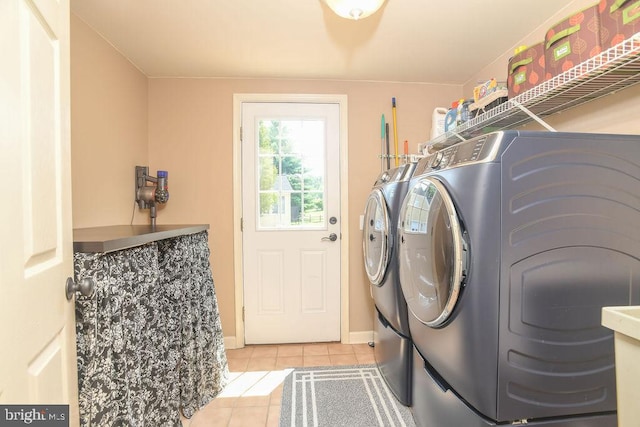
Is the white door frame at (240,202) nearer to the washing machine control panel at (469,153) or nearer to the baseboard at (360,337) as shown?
the baseboard at (360,337)

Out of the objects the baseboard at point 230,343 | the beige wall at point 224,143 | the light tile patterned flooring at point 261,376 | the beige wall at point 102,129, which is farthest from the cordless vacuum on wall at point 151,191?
the light tile patterned flooring at point 261,376

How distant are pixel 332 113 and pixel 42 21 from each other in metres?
2.05

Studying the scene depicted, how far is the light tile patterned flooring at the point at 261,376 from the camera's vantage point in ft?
5.70

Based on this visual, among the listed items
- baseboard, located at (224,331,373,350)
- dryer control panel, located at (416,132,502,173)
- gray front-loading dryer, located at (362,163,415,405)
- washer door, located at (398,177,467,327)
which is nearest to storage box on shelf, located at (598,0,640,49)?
dryer control panel, located at (416,132,502,173)

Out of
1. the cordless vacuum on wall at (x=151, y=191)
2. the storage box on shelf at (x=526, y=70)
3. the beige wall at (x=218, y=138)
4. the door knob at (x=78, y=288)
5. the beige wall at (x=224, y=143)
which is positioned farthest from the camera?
the beige wall at (x=224, y=143)

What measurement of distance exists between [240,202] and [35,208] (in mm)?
1859

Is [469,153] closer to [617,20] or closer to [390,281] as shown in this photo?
[617,20]

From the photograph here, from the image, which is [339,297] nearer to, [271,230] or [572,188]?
[271,230]

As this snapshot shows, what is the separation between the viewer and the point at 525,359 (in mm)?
1023

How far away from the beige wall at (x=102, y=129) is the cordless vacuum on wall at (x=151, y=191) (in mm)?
57

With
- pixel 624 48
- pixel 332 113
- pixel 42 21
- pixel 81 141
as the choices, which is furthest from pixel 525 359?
pixel 81 141

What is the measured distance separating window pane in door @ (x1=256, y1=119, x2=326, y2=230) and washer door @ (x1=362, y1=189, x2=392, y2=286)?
23.4 inches

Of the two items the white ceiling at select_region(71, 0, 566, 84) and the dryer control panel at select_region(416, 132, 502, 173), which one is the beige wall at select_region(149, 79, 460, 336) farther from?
the dryer control panel at select_region(416, 132, 502, 173)

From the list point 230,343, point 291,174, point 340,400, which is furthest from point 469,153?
point 230,343
